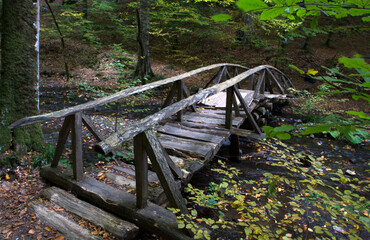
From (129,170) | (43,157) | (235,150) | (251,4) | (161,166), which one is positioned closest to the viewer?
(251,4)

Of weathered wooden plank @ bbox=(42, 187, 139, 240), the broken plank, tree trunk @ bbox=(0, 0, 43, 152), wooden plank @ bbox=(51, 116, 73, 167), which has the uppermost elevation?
tree trunk @ bbox=(0, 0, 43, 152)

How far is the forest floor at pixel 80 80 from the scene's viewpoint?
2750mm

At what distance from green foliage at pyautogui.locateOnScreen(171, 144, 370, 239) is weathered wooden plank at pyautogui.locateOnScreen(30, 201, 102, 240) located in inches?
42.1

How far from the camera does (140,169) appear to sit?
2.61m

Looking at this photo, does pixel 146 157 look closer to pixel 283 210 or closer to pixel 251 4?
pixel 251 4

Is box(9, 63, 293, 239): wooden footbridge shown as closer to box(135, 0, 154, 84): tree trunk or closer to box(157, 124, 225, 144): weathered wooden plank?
box(157, 124, 225, 144): weathered wooden plank

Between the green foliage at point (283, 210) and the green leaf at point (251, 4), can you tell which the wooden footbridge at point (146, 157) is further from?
the green leaf at point (251, 4)

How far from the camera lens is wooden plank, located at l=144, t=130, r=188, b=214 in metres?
2.50

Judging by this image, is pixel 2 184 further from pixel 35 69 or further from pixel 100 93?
pixel 100 93

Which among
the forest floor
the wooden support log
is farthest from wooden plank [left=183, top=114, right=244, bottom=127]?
the forest floor

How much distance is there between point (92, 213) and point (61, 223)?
344 millimetres

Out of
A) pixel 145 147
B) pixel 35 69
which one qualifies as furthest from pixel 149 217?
pixel 35 69

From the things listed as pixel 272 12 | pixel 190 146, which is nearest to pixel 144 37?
pixel 190 146

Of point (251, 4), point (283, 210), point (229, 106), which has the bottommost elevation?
point (283, 210)
